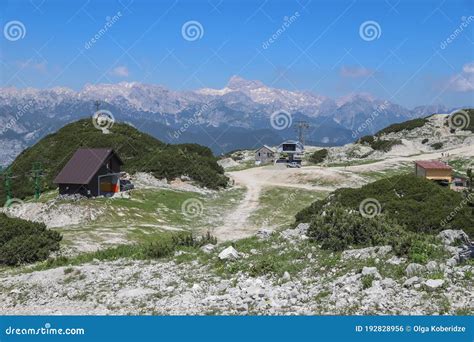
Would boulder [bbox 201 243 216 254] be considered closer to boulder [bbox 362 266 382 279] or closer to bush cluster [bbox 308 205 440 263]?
bush cluster [bbox 308 205 440 263]

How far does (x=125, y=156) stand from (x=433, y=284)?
6514cm

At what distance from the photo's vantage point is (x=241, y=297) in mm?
14586

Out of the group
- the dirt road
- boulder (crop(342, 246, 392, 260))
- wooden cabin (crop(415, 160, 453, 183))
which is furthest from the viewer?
wooden cabin (crop(415, 160, 453, 183))

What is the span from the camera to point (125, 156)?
243 feet

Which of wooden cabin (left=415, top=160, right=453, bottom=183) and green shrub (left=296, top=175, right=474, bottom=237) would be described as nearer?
green shrub (left=296, top=175, right=474, bottom=237)

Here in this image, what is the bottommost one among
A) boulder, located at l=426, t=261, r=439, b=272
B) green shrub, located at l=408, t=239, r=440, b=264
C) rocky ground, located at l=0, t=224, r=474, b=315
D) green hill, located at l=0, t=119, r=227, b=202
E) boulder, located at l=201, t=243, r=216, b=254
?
rocky ground, located at l=0, t=224, r=474, b=315

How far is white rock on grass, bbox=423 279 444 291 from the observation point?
44.3 ft

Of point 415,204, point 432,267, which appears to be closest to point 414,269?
point 432,267

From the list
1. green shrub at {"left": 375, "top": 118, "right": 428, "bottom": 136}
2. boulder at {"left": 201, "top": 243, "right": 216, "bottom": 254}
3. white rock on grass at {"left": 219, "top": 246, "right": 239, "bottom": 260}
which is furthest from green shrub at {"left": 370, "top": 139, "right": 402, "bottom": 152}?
white rock on grass at {"left": 219, "top": 246, "right": 239, "bottom": 260}

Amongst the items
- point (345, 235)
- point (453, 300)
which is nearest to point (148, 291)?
point (345, 235)

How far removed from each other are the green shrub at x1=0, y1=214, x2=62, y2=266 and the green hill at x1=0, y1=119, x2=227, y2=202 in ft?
113

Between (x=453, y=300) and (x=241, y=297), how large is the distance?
20.3 feet

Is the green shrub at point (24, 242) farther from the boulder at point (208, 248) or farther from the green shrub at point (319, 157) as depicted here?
the green shrub at point (319, 157)

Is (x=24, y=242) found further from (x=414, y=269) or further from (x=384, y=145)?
(x=384, y=145)
